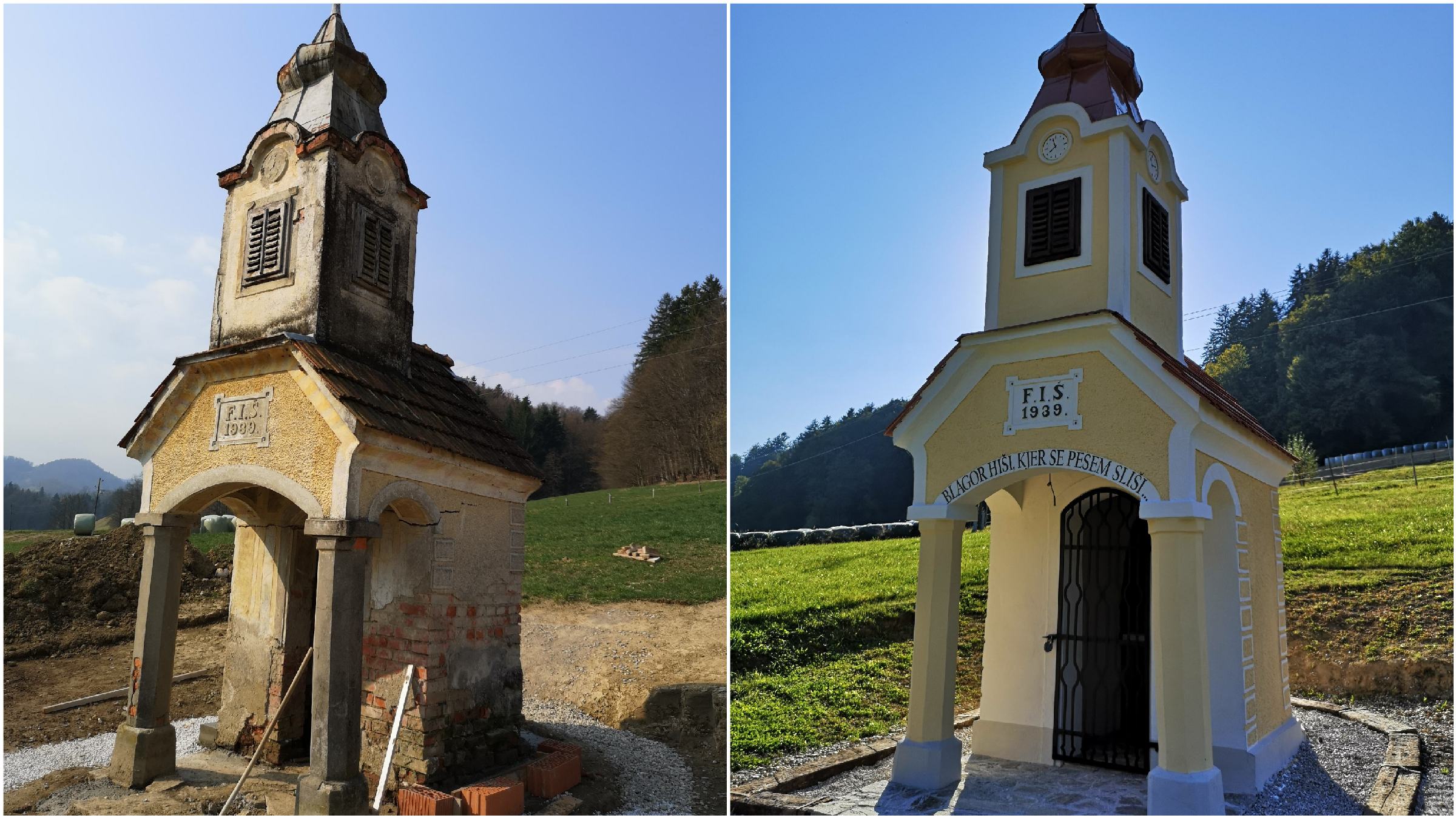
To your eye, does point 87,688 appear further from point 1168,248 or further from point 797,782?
point 1168,248

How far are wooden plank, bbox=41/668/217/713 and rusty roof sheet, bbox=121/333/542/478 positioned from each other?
6.49 m

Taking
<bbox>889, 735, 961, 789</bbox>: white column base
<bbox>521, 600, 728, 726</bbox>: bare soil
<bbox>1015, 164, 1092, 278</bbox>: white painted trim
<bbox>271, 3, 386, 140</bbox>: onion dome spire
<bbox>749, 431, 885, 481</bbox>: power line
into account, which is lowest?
<bbox>521, 600, 728, 726</bbox>: bare soil

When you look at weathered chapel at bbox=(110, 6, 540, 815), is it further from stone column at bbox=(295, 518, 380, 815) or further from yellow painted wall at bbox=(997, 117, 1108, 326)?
yellow painted wall at bbox=(997, 117, 1108, 326)

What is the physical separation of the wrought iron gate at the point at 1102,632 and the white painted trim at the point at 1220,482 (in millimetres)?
918

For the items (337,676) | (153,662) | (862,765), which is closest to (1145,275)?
(862,765)

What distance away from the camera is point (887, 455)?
34719 mm

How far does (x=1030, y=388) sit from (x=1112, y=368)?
0.78 metres

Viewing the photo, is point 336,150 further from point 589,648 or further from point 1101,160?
point 589,648

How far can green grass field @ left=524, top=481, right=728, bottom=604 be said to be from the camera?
73.3ft

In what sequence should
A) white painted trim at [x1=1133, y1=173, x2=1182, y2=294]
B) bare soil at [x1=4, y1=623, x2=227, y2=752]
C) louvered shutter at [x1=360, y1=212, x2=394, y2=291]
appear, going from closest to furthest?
white painted trim at [x1=1133, y1=173, x2=1182, y2=294]
louvered shutter at [x1=360, y1=212, x2=394, y2=291]
bare soil at [x1=4, y1=623, x2=227, y2=752]

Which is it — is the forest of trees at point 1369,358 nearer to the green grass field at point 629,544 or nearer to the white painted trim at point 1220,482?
the green grass field at point 629,544

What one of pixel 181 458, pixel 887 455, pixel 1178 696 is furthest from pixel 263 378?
pixel 887 455

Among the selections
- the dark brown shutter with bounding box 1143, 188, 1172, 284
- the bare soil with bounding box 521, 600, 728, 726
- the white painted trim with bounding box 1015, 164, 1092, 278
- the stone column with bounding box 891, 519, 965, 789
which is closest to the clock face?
the white painted trim with bounding box 1015, 164, 1092, 278

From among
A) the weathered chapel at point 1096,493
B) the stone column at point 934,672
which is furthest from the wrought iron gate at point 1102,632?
the stone column at point 934,672
